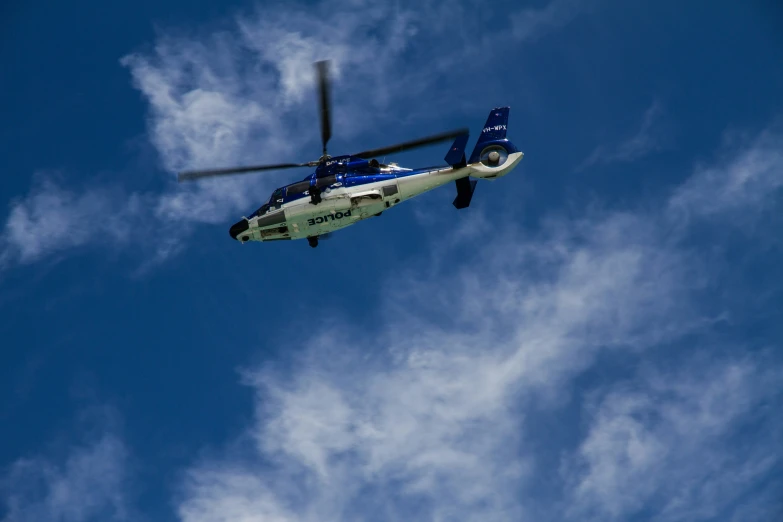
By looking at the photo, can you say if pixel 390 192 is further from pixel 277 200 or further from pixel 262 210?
pixel 262 210

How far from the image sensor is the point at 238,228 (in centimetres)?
6512

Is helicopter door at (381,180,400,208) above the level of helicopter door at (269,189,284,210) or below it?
below

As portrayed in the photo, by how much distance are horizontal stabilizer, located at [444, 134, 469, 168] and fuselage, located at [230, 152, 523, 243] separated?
1.41 feet

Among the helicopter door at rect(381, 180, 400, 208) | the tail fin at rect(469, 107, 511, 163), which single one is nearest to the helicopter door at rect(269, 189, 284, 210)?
the helicopter door at rect(381, 180, 400, 208)

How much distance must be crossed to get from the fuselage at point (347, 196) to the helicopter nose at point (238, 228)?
0.77 m

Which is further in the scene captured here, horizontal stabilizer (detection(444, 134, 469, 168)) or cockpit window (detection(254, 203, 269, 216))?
cockpit window (detection(254, 203, 269, 216))

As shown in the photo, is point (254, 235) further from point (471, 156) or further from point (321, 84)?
point (471, 156)

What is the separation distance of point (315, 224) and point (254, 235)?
18.5 feet

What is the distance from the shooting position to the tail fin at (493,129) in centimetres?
6400

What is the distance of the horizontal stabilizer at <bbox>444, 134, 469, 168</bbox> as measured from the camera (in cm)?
6241

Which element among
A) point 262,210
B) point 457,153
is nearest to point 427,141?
point 457,153

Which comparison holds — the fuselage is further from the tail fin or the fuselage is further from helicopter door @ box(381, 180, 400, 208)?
the tail fin

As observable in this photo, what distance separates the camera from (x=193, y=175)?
61.9 meters

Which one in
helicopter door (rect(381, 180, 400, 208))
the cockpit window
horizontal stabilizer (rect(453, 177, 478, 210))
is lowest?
helicopter door (rect(381, 180, 400, 208))
